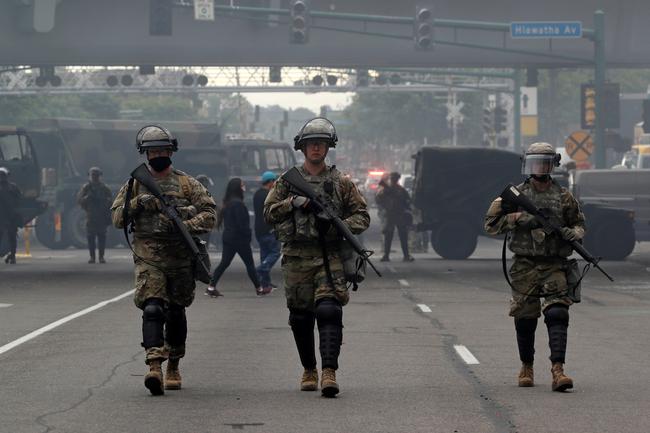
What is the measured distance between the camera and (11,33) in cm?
4344

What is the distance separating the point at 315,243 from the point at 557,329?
6.24ft

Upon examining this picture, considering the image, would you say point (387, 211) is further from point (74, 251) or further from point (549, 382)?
point (549, 382)

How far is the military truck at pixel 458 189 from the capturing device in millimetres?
36219

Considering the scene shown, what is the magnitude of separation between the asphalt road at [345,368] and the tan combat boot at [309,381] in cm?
10

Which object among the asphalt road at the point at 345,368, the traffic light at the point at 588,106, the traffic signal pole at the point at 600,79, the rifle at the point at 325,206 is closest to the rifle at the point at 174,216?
the rifle at the point at 325,206

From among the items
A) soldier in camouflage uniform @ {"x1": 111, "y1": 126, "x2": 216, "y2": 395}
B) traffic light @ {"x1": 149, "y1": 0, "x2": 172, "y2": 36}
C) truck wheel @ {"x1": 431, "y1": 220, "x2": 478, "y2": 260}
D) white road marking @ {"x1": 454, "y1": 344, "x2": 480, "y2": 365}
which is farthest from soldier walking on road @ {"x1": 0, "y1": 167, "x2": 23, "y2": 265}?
soldier in camouflage uniform @ {"x1": 111, "y1": 126, "x2": 216, "y2": 395}

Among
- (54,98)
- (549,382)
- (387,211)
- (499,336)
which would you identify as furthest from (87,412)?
(54,98)

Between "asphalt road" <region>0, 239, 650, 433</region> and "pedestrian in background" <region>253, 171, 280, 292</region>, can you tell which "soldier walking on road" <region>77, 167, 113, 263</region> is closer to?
"asphalt road" <region>0, 239, 650, 433</region>

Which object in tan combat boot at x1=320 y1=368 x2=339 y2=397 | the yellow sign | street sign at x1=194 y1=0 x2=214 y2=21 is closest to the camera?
tan combat boot at x1=320 y1=368 x2=339 y2=397

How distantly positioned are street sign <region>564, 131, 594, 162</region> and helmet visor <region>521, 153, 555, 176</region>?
32.9 metres

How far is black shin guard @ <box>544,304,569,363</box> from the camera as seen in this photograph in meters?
11.9

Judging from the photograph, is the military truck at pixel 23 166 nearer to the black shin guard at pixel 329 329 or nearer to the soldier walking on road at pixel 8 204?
the soldier walking on road at pixel 8 204

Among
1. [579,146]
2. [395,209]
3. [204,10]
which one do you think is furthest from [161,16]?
[579,146]

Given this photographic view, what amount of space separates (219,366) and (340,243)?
2603mm
